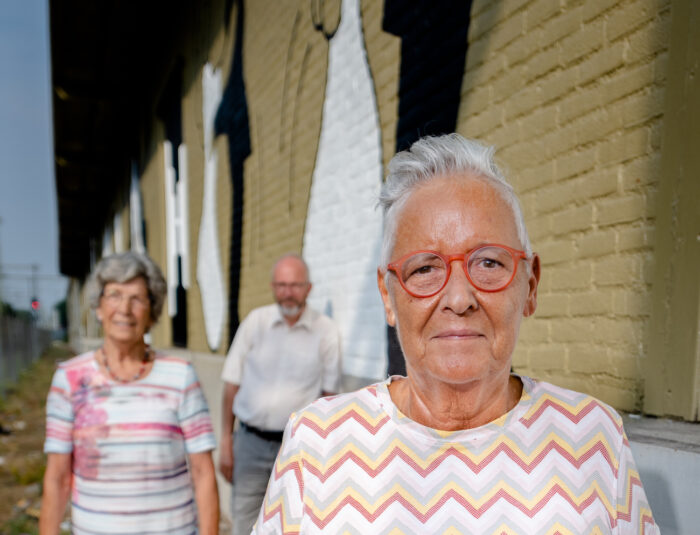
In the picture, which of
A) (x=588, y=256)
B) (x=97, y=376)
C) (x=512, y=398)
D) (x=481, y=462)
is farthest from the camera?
(x=97, y=376)

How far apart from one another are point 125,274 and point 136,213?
11.5 meters

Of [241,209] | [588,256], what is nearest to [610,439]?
[588,256]

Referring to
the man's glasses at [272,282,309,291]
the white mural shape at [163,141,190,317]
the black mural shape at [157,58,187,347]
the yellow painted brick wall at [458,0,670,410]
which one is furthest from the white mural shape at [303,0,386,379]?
the black mural shape at [157,58,187,347]

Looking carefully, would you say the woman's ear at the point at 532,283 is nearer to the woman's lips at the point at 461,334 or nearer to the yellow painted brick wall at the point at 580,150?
the woman's lips at the point at 461,334

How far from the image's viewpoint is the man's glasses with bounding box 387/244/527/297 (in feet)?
3.66

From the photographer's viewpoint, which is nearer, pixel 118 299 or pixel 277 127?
pixel 118 299

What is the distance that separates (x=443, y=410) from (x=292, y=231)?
3.62 meters

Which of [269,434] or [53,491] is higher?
[53,491]

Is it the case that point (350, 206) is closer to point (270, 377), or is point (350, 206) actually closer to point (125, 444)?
point (270, 377)

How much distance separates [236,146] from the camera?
19.7 ft

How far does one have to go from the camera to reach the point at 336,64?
3.91 meters

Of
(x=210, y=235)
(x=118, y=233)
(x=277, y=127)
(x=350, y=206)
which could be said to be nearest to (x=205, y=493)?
(x=350, y=206)

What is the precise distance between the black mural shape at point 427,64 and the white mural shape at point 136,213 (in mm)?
10302

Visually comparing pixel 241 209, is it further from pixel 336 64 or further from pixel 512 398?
pixel 512 398
